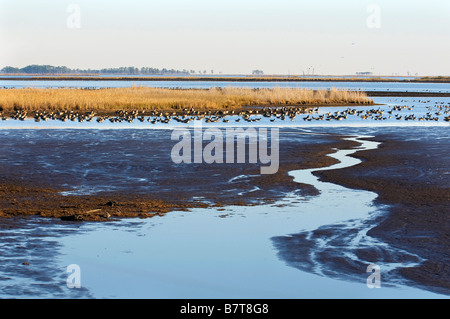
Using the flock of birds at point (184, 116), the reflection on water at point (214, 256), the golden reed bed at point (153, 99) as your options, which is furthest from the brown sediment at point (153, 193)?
the golden reed bed at point (153, 99)

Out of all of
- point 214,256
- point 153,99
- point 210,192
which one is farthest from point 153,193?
point 153,99

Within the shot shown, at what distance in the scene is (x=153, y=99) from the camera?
51531 millimetres

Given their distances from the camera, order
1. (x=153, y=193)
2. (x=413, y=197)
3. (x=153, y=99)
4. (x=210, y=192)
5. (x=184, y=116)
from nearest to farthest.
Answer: (x=413, y=197), (x=153, y=193), (x=210, y=192), (x=184, y=116), (x=153, y=99)

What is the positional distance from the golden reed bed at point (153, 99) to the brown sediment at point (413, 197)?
2717cm

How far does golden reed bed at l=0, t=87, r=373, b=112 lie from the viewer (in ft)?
153

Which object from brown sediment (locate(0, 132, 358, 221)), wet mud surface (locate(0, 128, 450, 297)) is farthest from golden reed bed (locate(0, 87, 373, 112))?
brown sediment (locate(0, 132, 358, 221))

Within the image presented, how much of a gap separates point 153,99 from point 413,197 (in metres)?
38.6

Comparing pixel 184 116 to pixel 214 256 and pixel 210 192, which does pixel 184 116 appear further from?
pixel 214 256

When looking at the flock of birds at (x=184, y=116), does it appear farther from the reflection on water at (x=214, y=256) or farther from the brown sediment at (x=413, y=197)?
the reflection on water at (x=214, y=256)

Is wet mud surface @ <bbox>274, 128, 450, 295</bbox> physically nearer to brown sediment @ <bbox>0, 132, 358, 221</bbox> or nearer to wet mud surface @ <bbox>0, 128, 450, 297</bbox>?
wet mud surface @ <bbox>0, 128, 450, 297</bbox>

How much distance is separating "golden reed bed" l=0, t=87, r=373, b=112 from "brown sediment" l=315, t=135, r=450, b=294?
2717 cm

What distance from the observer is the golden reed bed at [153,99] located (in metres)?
46.6

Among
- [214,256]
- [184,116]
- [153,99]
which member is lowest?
[214,256]

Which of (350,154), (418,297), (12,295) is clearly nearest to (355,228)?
(418,297)
